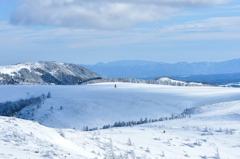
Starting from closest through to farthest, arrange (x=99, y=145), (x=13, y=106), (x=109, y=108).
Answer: (x=99, y=145)
(x=109, y=108)
(x=13, y=106)

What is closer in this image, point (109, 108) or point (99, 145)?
point (99, 145)

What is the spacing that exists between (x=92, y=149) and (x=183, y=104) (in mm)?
48306

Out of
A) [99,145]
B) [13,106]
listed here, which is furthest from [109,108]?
[99,145]

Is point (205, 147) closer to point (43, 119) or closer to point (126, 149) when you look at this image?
point (126, 149)

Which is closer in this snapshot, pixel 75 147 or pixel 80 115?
pixel 75 147

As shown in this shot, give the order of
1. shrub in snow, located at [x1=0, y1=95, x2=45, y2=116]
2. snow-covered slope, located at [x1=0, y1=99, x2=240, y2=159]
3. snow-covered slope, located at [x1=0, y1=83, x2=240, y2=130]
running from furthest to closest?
shrub in snow, located at [x1=0, y1=95, x2=45, y2=116] < snow-covered slope, located at [x1=0, y1=83, x2=240, y2=130] < snow-covered slope, located at [x1=0, y1=99, x2=240, y2=159]

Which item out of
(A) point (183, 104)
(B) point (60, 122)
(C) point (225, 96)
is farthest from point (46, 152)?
(C) point (225, 96)

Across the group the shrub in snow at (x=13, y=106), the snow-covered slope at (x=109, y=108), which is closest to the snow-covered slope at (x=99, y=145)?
the snow-covered slope at (x=109, y=108)

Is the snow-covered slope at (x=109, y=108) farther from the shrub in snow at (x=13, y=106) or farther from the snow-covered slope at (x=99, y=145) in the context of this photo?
the snow-covered slope at (x=99, y=145)

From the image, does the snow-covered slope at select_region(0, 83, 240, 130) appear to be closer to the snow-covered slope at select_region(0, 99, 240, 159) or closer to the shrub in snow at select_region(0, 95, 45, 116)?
the shrub in snow at select_region(0, 95, 45, 116)

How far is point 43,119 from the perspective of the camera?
44.4 metres

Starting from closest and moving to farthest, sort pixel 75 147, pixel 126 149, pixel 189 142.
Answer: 1. pixel 75 147
2. pixel 126 149
3. pixel 189 142

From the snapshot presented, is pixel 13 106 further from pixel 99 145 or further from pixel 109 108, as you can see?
pixel 99 145

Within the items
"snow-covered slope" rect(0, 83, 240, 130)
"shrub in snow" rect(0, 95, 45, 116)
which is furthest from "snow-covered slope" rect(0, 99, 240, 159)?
"shrub in snow" rect(0, 95, 45, 116)
